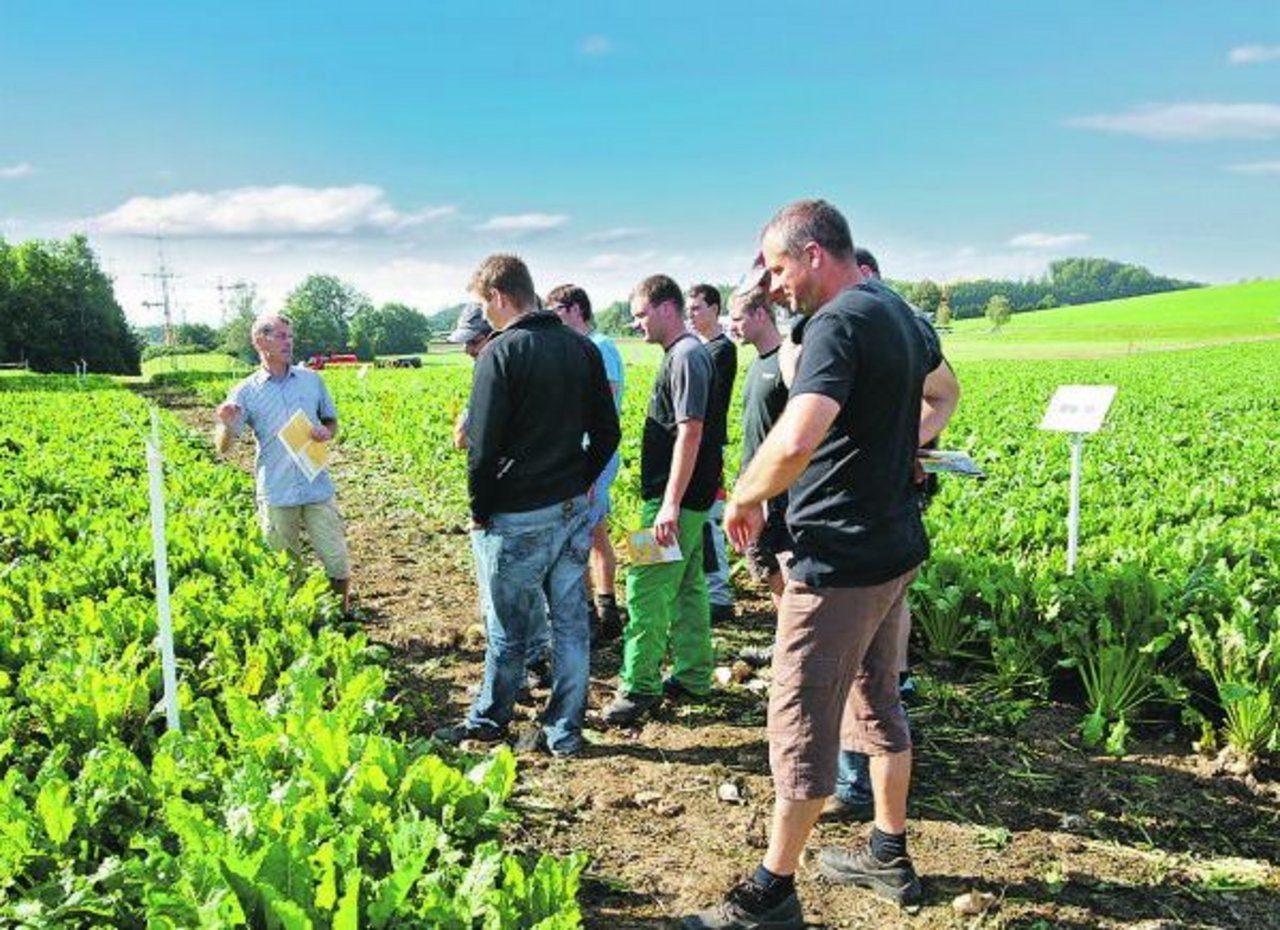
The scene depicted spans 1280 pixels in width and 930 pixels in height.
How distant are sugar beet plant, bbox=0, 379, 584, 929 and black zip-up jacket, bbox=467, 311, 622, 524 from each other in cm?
100

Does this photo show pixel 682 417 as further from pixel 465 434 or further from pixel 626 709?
pixel 626 709

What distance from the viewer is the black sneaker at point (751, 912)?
3.23m

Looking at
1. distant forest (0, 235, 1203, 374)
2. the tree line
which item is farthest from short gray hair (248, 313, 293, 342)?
the tree line

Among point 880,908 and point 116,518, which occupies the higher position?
point 116,518

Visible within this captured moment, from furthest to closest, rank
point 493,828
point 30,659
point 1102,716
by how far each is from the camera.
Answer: point 1102,716
point 30,659
point 493,828

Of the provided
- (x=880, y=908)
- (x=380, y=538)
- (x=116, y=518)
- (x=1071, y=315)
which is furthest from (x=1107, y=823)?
(x=1071, y=315)

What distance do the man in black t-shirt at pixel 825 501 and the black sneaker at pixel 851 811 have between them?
0.89m

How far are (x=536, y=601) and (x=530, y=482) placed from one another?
0.72m

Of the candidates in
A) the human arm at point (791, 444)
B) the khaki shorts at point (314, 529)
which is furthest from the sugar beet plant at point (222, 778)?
the human arm at point (791, 444)

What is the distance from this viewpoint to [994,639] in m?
5.49

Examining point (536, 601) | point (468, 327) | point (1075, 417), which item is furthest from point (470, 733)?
point (1075, 417)

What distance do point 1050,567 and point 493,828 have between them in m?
4.17

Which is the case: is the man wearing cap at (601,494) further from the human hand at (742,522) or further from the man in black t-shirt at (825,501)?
the man in black t-shirt at (825,501)

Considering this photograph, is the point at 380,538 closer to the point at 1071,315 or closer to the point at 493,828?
the point at 493,828
